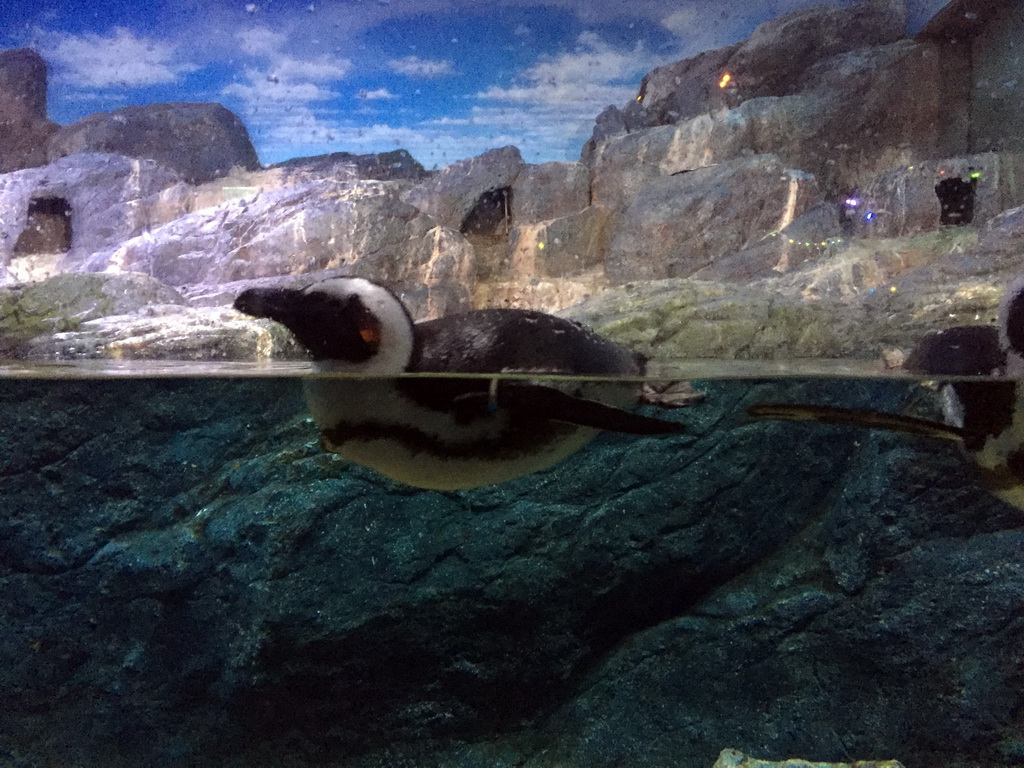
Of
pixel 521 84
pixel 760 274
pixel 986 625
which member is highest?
pixel 521 84

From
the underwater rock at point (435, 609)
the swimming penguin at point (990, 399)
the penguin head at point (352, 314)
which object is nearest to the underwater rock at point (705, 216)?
the underwater rock at point (435, 609)

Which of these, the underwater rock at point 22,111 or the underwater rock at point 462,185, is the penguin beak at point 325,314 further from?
the underwater rock at point 22,111

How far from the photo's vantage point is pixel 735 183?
4.12 m

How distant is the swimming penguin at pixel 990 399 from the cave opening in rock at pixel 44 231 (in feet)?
13.9

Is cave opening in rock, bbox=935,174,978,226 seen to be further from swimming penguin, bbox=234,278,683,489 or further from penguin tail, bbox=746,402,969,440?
swimming penguin, bbox=234,278,683,489

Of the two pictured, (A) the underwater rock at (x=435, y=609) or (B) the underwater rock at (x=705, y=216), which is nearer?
(A) the underwater rock at (x=435, y=609)

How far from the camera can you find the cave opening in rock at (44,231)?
12.6 feet

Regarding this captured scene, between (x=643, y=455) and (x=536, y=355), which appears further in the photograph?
(x=643, y=455)

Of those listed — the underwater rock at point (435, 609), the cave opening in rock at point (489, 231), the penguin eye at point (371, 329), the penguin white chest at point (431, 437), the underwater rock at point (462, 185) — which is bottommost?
the underwater rock at point (435, 609)

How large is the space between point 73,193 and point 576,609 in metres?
3.81

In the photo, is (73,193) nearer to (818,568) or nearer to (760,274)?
(760,274)

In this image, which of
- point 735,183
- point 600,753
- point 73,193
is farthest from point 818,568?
point 73,193

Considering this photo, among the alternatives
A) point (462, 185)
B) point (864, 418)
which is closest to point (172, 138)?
point (462, 185)

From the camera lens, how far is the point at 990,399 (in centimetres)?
333
